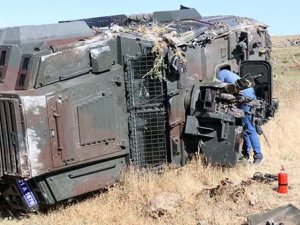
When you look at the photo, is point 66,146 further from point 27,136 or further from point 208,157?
point 208,157

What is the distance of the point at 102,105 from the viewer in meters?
7.77

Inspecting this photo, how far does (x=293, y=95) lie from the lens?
19078 millimetres

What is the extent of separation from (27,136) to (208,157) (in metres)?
3.18

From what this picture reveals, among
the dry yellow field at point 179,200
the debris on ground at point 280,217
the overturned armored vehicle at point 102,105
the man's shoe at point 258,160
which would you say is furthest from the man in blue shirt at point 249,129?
the debris on ground at point 280,217

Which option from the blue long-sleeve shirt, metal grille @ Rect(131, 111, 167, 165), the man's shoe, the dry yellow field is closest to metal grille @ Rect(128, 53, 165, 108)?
metal grille @ Rect(131, 111, 167, 165)

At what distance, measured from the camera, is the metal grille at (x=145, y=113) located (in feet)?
27.2

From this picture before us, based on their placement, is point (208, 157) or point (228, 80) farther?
point (228, 80)

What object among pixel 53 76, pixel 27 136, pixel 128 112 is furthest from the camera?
pixel 128 112

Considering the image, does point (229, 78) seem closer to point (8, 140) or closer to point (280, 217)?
point (280, 217)

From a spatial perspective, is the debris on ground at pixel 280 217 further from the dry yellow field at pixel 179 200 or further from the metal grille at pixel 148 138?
the metal grille at pixel 148 138

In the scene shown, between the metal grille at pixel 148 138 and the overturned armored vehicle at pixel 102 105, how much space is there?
0.6 inches

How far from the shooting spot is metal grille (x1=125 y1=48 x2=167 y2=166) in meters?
8.30

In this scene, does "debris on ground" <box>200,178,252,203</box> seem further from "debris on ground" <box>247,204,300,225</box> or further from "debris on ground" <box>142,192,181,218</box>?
"debris on ground" <box>247,204,300,225</box>

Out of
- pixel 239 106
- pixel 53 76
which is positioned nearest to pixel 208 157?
pixel 239 106
